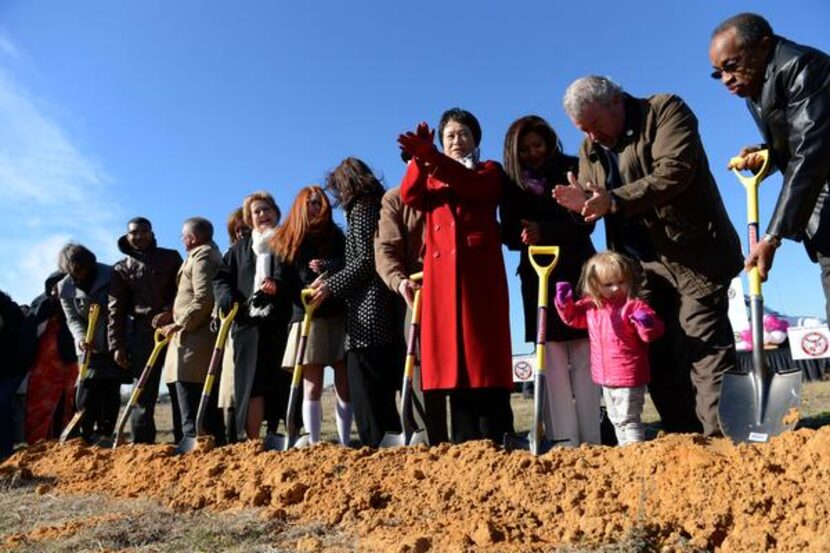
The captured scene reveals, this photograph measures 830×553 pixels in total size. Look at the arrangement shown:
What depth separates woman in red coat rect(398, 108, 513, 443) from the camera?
3545mm

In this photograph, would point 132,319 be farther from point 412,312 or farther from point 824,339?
point 824,339

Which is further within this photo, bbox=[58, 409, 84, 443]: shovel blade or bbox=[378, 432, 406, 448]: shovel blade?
bbox=[58, 409, 84, 443]: shovel blade

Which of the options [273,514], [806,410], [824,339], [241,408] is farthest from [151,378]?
[824,339]

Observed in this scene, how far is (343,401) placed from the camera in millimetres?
4730

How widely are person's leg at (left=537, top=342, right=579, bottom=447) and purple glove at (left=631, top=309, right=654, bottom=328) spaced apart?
0.51 meters

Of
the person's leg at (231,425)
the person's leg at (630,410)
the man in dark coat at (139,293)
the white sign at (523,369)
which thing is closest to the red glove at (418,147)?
the person's leg at (630,410)

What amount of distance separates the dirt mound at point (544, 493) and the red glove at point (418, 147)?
4.76 ft

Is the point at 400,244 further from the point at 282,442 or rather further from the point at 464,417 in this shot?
the point at 282,442

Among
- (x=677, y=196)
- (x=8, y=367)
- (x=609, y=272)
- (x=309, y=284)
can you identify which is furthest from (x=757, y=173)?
(x=8, y=367)

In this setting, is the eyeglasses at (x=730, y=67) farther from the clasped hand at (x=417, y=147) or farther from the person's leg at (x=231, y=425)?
the person's leg at (x=231, y=425)

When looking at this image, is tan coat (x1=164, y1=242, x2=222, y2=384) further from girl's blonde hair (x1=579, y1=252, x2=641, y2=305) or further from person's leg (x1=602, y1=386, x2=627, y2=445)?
person's leg (x1=602, y1=386, x2=627, y2=445)

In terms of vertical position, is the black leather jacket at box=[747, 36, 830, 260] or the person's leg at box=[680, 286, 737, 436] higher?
the black leather jacket at box=[747, 36, 830, 260]

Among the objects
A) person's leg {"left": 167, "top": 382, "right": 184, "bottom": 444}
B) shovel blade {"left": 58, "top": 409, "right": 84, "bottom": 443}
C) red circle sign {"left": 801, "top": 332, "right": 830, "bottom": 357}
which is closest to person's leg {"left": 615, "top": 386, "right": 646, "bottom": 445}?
person's leg {"left": 167, "top": 382, "right": 184, "bottom": 444}

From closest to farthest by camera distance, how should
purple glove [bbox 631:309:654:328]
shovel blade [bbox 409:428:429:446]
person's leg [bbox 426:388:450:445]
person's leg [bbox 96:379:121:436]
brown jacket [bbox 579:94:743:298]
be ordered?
brown jacket [bbox 579:94:743:298] → purple glove [bbox 631:309:654:328] → shovel blade [bbox 409:428:429:446] → person's leg [bbox 426:388:450:445] → person's leg [bbox 96:379:121:436]
